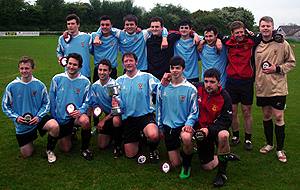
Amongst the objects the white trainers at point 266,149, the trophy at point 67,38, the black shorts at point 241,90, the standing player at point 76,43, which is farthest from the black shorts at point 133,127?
the trophy at point 67,38

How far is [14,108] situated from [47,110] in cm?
56

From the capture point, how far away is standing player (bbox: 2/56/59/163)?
6191mm

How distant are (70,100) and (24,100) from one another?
0.75 meters

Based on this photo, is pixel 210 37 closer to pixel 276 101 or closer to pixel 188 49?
pixel 188 49

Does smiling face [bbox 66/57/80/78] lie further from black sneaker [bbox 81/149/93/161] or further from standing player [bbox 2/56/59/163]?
black sneaker [bbox 81/149/93/161]

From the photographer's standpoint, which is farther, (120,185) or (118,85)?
(118,85)

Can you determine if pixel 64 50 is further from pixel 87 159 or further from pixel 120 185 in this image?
pixel 120 185

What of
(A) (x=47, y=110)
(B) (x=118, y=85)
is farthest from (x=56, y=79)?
(B) (x=118, y=85)

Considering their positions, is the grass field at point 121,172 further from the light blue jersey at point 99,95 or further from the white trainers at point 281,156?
the light blue jersey at point 99,95

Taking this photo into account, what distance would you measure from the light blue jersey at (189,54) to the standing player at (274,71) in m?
1.46

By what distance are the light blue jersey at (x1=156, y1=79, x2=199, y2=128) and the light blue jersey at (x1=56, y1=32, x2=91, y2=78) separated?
2.35 meters

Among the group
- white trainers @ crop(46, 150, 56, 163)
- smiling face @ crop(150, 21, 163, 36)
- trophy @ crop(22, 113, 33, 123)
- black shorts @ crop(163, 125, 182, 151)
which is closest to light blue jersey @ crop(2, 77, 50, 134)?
trophy @ crop(22, 113, 33, 123)

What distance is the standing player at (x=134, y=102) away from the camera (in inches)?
250

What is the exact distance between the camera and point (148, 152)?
6598mm
